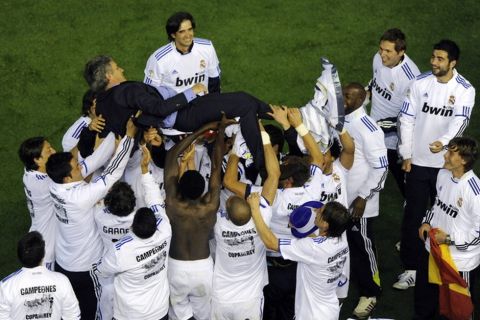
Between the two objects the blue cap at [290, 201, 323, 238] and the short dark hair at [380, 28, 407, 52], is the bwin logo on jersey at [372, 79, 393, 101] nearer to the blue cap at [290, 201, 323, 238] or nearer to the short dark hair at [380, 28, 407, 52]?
the short dark hair at [380, 28, 407, 52]

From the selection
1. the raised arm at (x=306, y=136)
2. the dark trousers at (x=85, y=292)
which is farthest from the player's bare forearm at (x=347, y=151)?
the dark trousers at (x=85, y=292)

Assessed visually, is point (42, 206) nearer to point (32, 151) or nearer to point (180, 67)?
point (32, 151)

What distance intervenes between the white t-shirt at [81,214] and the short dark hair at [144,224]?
0.78 m

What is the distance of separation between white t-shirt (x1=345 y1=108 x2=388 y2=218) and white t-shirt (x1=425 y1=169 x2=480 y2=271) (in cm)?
69

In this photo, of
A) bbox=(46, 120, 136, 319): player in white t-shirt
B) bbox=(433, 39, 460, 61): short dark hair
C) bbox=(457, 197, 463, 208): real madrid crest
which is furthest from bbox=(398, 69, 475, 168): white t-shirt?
bbox=(46, 120, 136, 319): player in white t-shirt

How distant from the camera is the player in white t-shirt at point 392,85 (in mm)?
9805

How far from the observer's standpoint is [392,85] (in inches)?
392

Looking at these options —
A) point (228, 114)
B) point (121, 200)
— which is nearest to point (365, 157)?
point (228, 114)

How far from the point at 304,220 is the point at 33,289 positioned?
7.33 feet

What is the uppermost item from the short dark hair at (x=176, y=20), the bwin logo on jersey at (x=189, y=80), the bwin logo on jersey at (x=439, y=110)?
the short dark hair at (x=176, y=20)

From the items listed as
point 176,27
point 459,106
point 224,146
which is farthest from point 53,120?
point 459,106

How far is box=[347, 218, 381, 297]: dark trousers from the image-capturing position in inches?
363

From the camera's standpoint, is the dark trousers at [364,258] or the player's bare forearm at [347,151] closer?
the player's bare forearm at [347,151]

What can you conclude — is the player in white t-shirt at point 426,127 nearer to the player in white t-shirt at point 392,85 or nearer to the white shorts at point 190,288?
the player in white t-shirt at point 392,85
